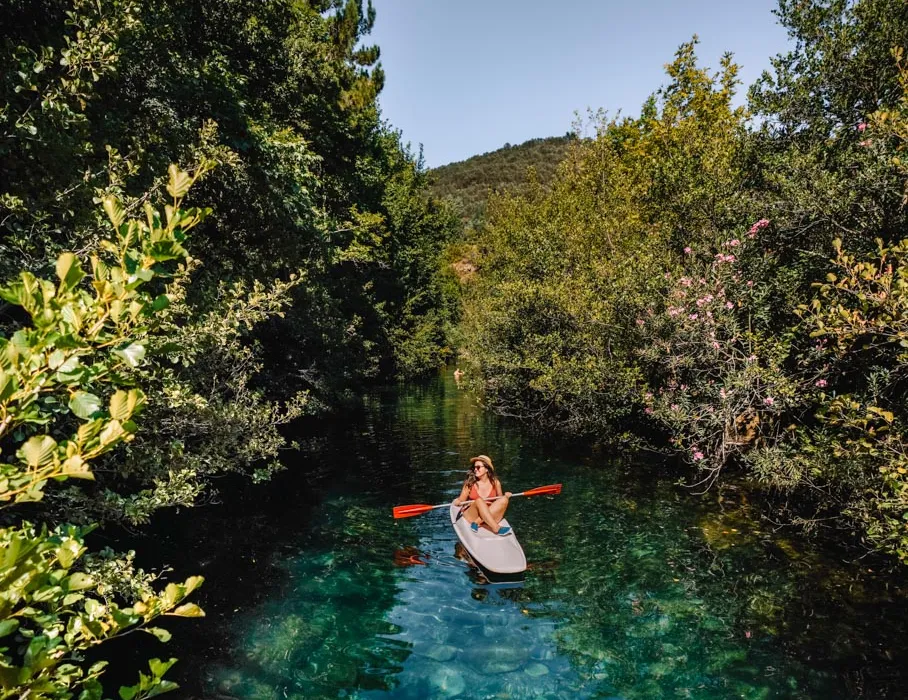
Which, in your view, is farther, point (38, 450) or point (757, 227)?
point (757, 227)

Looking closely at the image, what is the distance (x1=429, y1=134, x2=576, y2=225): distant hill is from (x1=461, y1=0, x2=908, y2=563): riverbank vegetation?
321 feet

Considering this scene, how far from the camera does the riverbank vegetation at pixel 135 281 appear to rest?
190 cm

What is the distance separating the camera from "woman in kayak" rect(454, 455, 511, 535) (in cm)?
980

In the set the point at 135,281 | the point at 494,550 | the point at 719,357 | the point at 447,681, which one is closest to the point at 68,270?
the point at 135,281

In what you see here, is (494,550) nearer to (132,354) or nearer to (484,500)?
(484,500)

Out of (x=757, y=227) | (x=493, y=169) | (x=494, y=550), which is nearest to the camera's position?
(x=494, y=550)

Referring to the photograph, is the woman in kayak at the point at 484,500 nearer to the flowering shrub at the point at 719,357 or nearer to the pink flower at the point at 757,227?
the flowering shrub at the point at 719,357

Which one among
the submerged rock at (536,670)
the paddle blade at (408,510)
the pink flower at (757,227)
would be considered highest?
the pink flower at (757,227)

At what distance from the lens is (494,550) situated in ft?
30.2

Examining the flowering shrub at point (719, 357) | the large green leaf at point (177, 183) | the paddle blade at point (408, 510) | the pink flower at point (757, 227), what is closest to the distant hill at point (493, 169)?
the flowering shrub at point (719, 357)

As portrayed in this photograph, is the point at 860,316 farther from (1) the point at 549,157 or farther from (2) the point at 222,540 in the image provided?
(1) the point at 549,157

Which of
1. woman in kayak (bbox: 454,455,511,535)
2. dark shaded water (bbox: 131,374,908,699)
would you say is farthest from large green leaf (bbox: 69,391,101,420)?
woman in kayak (bbox: 454,455,511,535)

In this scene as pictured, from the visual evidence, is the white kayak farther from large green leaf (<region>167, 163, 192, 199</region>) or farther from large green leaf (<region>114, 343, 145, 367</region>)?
large green leaf (<region>167, 163, 192, 199</region>)

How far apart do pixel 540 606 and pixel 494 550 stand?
1.32 m
